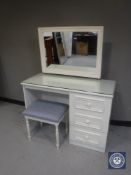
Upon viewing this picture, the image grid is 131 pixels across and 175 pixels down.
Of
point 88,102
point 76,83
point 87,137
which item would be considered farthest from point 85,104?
point 87,137

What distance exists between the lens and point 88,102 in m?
1.68

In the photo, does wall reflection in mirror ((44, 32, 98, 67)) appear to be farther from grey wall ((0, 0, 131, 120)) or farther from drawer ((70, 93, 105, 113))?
drawer ((70, 93, 105, 113))

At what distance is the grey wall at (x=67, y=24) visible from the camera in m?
1.89

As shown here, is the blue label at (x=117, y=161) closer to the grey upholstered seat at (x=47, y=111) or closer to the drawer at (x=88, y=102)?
the drawer at (x=88, y=102)

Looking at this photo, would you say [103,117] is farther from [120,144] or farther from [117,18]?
[117,18]

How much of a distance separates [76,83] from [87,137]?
2.10 feet

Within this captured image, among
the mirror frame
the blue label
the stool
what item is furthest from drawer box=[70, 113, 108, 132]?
Answer: the mirror frame

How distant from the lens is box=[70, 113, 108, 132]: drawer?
5.62 feet

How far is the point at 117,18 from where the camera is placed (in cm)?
187

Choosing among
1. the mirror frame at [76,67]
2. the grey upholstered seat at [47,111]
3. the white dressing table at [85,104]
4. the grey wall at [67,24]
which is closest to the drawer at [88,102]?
the white dressing table at [85,104]

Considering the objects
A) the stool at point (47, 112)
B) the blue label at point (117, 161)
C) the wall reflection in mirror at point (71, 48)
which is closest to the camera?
the blue label at point (117, 161)

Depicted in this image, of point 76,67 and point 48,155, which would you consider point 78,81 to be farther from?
point 48,155

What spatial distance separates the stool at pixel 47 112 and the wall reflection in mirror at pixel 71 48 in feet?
1.87

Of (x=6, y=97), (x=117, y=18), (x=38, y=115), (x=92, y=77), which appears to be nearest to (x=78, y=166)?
(x=38, y=115)
